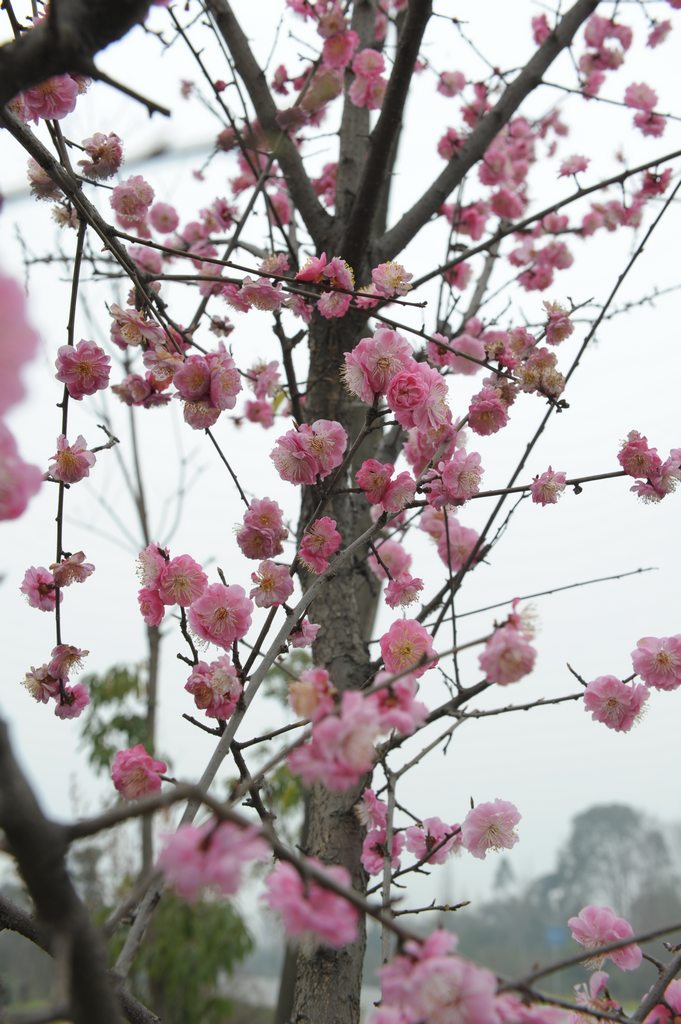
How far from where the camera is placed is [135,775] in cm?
123

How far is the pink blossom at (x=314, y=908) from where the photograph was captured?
0.65 metres

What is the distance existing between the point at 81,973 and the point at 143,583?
3.03ft

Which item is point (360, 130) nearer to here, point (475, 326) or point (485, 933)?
point (475, 326)

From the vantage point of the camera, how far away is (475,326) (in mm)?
2943

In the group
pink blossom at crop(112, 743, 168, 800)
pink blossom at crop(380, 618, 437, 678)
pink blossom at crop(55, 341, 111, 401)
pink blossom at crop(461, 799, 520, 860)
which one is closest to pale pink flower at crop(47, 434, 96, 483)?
pink blossom at crop(55, 341, 111, 401)

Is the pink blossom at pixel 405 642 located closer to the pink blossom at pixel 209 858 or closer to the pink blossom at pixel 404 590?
the pink blossom at pixel 404 590

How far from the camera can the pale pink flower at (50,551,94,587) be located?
1548mm

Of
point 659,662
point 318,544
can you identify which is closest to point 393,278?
point 318,544

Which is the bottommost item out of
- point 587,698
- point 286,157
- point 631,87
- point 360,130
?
point 587,698

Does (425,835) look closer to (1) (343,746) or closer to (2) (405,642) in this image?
(2) (405,642)

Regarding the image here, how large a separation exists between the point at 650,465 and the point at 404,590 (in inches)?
22.5

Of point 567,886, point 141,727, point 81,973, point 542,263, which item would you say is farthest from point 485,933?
point 81,973

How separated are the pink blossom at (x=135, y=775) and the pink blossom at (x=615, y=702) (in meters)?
0.81

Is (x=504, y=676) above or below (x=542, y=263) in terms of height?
below
